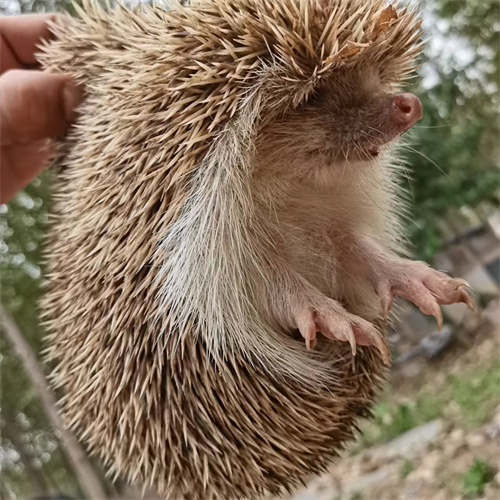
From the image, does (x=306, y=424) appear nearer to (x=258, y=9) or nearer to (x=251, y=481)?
(x=251, y=481)

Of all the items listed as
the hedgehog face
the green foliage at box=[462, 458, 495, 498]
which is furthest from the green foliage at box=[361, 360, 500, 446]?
the hedgehog face

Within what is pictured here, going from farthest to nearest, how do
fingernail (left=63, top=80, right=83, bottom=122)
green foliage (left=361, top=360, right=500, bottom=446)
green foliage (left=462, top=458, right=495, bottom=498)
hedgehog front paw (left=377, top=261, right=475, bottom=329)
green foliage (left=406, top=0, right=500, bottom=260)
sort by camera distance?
green foliage (left=406, top=0, right=500, bottom=260) < green foliage (left=361, top=360, right=500, bottom=446) < green foliage (left=462, top=458, right=495, bottom=498) < fingernail (left=63, top=80, right=83, bottom=122) < hedgehog front paw (left=377, top=261, right=475, bottom=329)

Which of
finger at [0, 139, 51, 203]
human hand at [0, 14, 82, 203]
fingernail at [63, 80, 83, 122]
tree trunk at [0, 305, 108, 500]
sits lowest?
tree trunk at [0, 305, 108, 500]

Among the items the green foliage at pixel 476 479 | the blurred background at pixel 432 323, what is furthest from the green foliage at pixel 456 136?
the green foliage at pixel 476 479

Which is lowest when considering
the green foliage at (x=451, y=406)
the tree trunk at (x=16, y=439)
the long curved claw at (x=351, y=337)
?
the tree trunk at (x=16, y=439)

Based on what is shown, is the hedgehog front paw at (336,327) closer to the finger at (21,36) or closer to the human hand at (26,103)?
the human hand at (26,103)

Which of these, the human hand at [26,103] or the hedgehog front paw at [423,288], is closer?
the hedgehog front paw at [423,288]

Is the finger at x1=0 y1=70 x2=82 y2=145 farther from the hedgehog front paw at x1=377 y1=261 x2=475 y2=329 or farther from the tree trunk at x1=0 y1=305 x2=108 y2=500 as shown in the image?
the tree trunk at x1=0 y1=305 x2=108 y2=500

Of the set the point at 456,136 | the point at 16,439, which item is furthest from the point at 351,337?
the point at 16,439
